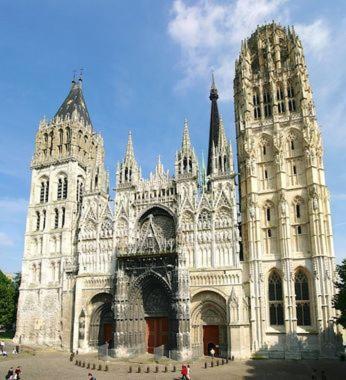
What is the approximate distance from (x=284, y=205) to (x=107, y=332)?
23433mm

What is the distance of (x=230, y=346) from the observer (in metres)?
36.0

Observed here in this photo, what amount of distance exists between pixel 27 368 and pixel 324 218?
30532 mm

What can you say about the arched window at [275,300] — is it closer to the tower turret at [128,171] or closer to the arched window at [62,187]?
the tower turret at [128,171]

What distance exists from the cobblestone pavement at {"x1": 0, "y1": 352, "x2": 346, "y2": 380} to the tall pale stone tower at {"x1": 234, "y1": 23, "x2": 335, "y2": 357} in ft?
11.2

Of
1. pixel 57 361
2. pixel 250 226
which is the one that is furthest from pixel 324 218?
pixel 57 361

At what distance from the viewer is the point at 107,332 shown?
137ft

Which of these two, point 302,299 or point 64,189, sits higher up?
point 64,189

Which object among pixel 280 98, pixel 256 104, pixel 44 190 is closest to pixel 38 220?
pixel 44 190

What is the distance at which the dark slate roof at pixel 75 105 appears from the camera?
5516 cm

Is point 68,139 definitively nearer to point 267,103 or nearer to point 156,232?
point 156,232

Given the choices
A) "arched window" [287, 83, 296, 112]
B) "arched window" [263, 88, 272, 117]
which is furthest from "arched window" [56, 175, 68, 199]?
"arched window" [287, 83, 296, 112]

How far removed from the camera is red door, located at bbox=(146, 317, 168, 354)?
130ft

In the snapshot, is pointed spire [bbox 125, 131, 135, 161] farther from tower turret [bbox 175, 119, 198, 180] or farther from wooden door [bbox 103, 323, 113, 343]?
wooden door [bbox 103, 323, 113, 343]

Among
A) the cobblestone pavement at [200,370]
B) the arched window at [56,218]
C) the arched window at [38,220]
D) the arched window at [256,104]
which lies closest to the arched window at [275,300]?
the cobblestone pavement at [200,370]
